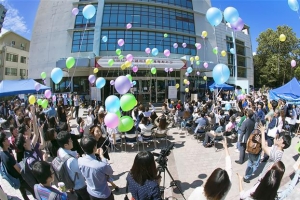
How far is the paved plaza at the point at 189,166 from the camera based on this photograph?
4.44 m

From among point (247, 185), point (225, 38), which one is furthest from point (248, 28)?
point (247, 185)

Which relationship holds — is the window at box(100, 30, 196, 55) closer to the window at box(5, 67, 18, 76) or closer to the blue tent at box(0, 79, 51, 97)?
the blue tent at box(0, 79, 51, 97)

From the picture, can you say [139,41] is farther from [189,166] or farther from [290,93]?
[189,166]

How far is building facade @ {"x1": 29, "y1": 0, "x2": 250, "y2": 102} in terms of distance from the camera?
2147 cm

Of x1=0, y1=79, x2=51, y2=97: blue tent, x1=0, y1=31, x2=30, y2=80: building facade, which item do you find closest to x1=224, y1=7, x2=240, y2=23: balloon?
x1=0, y1=79, x2=51, y2=97: blue tent

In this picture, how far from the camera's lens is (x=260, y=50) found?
40.5 m

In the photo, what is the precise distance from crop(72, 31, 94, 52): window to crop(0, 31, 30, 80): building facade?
70.3 feet

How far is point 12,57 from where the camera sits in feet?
122

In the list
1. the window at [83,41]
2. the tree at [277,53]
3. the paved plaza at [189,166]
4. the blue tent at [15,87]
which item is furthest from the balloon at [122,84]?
the tree at [277,53]

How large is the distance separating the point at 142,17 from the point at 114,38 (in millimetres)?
4080

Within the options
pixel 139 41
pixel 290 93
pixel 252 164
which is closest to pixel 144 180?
pixel 252 164

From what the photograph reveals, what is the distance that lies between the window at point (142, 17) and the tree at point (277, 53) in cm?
2372

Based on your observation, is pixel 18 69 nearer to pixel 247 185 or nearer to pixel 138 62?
pixel 138 62

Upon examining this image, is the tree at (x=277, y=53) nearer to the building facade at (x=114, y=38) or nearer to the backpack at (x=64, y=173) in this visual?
the building facade at (x=114, y=38)
